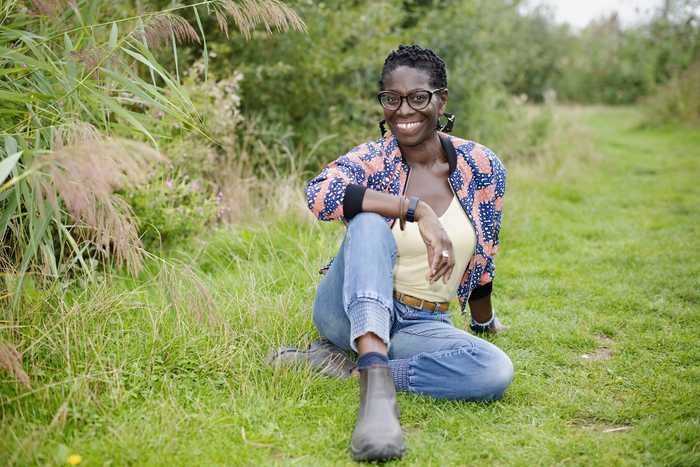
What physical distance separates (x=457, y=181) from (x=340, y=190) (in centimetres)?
56

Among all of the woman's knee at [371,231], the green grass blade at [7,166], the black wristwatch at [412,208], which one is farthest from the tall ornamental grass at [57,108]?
the black wristwatch at [412,208]

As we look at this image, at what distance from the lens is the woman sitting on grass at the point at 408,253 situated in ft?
7.96

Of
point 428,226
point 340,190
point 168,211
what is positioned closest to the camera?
point 428,226

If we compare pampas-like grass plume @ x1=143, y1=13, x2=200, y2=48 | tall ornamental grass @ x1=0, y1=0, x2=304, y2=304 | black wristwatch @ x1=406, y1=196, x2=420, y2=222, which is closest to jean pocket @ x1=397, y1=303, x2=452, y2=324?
black wristwatch @ x1=406, y1=196, x2=420, y2=222

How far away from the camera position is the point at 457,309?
3.80 m

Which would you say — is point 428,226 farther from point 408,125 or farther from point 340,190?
point 408,125

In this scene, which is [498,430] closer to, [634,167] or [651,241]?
[651,241]

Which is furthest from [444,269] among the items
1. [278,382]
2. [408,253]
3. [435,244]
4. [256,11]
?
[256,11]

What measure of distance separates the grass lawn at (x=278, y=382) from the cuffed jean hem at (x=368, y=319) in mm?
372

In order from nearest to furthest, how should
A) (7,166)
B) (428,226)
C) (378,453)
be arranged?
(7,166), (378,453), (428,226)

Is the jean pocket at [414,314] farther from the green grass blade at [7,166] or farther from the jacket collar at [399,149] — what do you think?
the green grass blade at [7,166]

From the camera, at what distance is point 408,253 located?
2.68m

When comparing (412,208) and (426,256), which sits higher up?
(412,208)

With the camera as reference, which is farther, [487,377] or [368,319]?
[487,377]
